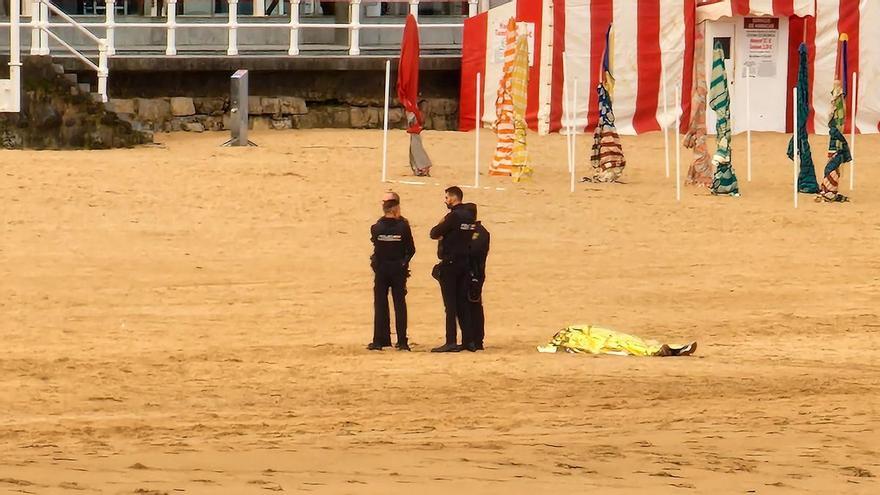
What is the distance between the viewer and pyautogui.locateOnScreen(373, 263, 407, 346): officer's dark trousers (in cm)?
1466

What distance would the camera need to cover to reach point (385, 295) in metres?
14.7

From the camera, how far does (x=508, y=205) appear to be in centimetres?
2241

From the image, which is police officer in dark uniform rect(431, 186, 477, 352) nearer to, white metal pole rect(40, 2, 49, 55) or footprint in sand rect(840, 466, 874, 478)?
footprint in sand rect(840, 466, 874, 478)

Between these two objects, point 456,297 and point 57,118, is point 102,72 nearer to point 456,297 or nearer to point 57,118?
point 57,118

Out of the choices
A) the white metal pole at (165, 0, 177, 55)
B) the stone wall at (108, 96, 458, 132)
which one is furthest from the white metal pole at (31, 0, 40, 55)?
the white metal pole at (165, 0, 177, 55)

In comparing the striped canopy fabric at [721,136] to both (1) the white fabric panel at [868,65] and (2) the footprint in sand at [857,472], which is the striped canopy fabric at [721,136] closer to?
(1) the white fabric panel at [868,65]

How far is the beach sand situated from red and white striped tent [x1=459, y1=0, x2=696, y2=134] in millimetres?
2910

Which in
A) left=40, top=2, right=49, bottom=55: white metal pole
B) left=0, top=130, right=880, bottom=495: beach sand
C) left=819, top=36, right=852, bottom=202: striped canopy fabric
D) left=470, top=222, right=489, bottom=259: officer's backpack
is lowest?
left=0, top=130, right=880, bottom=495: beach sand

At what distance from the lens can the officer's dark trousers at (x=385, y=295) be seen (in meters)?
14.7

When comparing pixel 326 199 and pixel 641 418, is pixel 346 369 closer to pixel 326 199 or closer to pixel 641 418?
pixel 641 418

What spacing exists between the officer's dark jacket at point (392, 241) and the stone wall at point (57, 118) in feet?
39.0

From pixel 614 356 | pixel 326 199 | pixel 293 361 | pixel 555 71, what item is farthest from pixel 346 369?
pixel 555 71

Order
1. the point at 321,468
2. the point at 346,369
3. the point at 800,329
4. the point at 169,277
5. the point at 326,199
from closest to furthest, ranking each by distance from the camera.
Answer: the point at 321,468, the point at 346,369, the point at 800,329, the point at 169,277, the point at 326,199

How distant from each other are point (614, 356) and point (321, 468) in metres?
5.11
